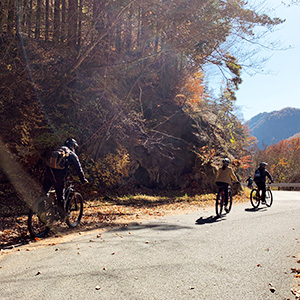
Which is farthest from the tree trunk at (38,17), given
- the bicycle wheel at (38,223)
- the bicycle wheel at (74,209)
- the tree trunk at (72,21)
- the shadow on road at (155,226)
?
the shadow on road at (155,226)

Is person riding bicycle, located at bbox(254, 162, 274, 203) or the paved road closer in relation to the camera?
the paved road

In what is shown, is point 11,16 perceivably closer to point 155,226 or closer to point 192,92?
point 155,226

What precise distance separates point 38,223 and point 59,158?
1.55 m

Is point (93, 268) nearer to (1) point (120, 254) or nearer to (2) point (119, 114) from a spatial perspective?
(1) point (120, 254)

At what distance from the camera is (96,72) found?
52.6ft

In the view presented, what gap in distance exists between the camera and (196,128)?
2400cm

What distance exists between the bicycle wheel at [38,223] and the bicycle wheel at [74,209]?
73 centimetres

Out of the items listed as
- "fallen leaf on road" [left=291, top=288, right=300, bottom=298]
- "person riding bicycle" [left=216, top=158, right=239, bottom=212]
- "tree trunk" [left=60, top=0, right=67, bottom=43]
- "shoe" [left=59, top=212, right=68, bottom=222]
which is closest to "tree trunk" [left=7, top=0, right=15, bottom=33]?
"tree trunk" [left=60, top=0, right=67, bottom=43]

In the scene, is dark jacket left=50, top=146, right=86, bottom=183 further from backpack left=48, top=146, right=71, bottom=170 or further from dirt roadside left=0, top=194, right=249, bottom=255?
dirt roadside left=0, top=194, right=249, bottom=255

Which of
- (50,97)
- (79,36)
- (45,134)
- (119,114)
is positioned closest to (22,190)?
(45,134)

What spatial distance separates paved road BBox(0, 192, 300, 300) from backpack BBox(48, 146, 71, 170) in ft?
5.79

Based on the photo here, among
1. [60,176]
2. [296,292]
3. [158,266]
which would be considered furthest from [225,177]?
[296,292]

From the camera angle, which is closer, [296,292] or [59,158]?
[296,292]

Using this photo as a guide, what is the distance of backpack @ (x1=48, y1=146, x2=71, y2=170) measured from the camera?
7371mm
